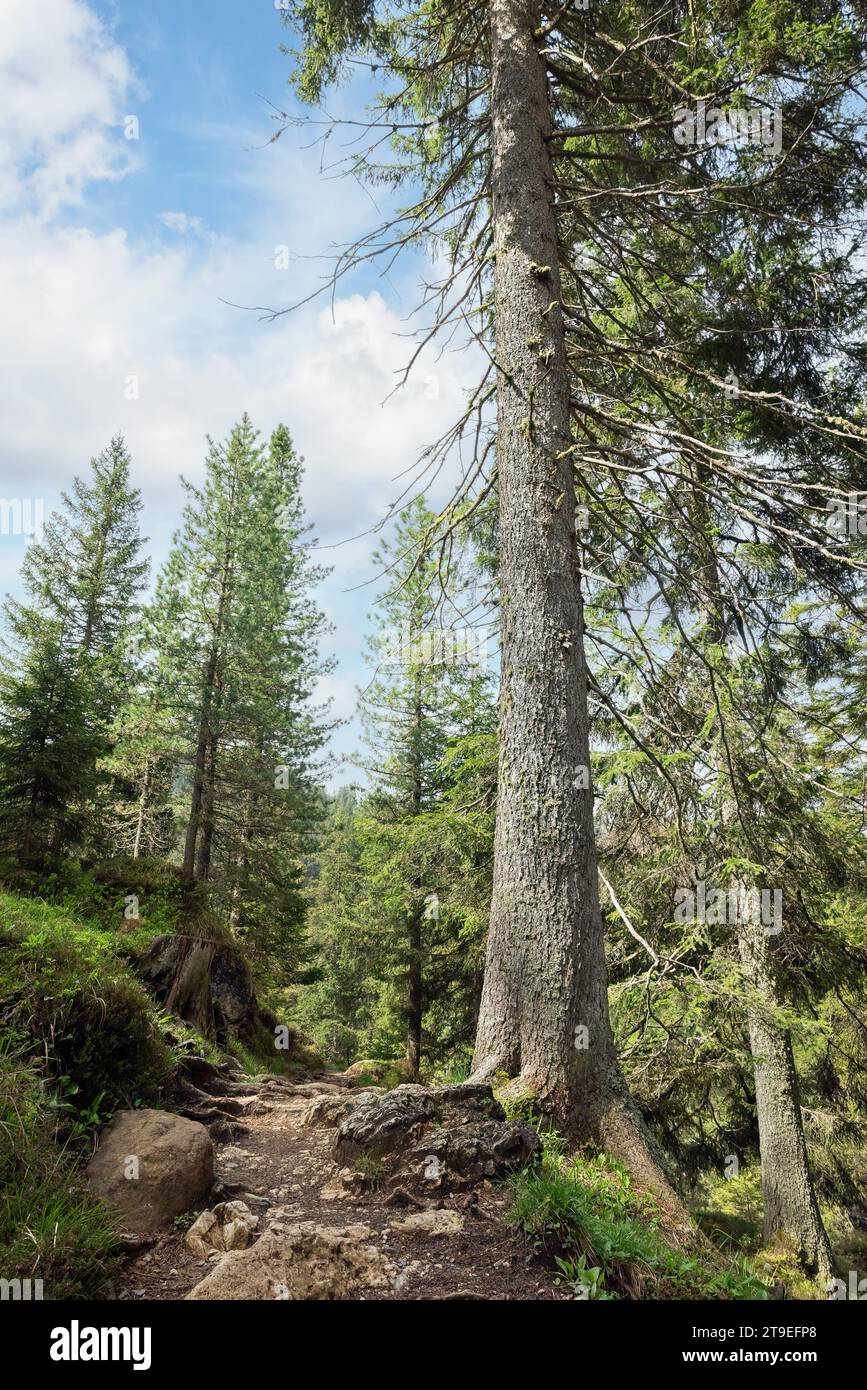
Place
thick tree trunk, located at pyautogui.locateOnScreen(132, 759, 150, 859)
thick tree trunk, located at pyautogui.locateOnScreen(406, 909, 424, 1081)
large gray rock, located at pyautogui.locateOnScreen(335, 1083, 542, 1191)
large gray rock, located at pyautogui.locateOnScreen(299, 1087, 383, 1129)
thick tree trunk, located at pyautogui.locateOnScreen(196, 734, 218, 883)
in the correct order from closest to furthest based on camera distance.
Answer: large gray rock, located at pyautogui.locateOnScreen(335, 1083, 542, 1191) → large gray rock, located at pyautogui.locateOnScreen(299, 1087, 383, 1129) → thick tree trunk, located at pyautogui.locateOnScreen(132, 759, 150, 859) → thick tree trunk, located at pyautogui.locateOnScreen(196, 734, 218, 883) → thick tree trunk, located at pyautogui.locateOnScreen(406, 909, 424, 1081)

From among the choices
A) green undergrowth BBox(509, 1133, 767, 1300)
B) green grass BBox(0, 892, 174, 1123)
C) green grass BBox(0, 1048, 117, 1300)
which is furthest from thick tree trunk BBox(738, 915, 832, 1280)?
green grass BBox(0, 1048, 117, 1300)

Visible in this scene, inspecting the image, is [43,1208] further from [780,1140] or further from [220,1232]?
[780,1140]

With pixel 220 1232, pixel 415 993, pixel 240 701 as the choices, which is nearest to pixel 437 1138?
pixel 220 1232

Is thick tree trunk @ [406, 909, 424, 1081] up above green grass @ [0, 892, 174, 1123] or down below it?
below

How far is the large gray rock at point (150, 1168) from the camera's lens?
3170 mm

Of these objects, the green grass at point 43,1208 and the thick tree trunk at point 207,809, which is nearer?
the green grass at point 43,1208

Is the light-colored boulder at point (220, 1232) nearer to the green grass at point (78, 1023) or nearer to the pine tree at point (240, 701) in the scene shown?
the green grass at point (78, 1023)

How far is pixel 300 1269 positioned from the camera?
2.59 metres

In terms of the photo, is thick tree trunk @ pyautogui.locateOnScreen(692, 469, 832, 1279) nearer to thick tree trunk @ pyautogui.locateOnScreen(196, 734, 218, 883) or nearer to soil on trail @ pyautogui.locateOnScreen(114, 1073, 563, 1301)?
soil on trail @ pyautogui.locateOnScreen(114, 1073, 563, 1301)

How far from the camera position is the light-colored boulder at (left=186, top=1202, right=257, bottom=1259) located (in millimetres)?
2998

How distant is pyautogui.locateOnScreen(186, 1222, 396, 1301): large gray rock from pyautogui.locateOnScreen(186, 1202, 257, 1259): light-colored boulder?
24 cm

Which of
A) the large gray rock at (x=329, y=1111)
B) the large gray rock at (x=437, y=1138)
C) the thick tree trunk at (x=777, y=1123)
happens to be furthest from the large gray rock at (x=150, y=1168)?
the thick tree trunk at (x=777, y=1123)

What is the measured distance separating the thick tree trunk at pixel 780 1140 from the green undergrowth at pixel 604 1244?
497cm

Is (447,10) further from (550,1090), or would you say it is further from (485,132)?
(550,1090)
